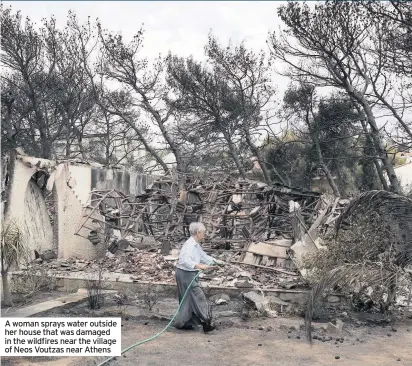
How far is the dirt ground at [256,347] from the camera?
6.36 m

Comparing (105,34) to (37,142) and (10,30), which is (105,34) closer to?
(10,30)

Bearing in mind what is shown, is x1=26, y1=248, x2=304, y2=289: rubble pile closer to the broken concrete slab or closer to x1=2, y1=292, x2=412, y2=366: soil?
the broken concrete slab

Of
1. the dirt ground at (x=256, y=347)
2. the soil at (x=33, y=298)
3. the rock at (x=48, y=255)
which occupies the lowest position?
the dirt ground at (x=256, y=347)

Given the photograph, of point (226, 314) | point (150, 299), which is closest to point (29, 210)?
point (150, 299)

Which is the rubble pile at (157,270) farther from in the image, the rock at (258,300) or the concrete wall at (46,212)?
the rock at (258,300)

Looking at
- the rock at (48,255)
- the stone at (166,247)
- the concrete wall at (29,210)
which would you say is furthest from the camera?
the rock at (48,255)

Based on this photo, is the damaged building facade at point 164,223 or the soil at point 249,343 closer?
the soil at point 249,343

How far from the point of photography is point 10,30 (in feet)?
72.4

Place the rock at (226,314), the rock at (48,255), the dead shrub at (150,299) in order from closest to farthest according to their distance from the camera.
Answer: the rock at (226,314), the dead shrub at (150,299), the rock at (48,255)

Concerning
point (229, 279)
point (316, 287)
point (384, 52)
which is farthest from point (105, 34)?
point (316, 287)

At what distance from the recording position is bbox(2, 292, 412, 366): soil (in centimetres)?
639
